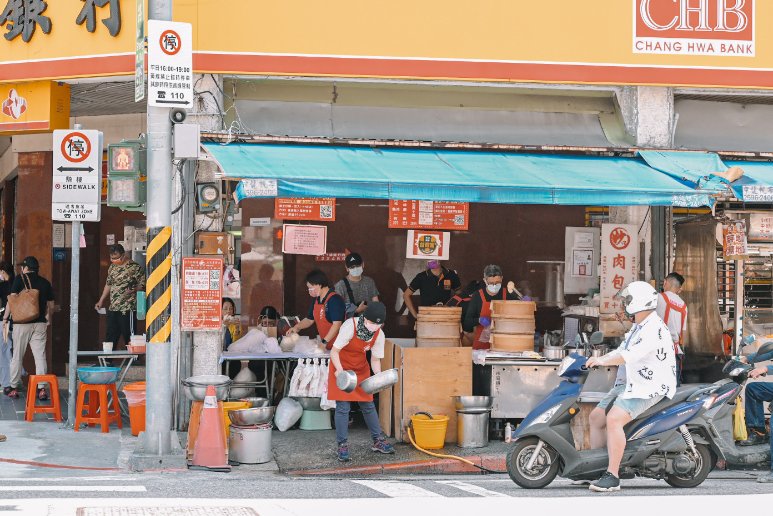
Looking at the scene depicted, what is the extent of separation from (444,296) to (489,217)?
191 centimetres

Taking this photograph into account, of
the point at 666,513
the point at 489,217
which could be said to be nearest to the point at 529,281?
the point at 489,217

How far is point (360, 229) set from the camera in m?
17.8

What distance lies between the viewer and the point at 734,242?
15023mm

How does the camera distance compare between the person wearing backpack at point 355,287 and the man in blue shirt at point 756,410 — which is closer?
the man in blue shirt at point 756,410

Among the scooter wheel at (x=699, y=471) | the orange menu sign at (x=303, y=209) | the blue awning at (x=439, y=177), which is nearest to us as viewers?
the scooter wheel at (x=699, y=471)

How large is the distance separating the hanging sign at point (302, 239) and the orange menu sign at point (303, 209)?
100 cm

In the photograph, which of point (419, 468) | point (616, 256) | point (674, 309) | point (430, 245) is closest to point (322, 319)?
point (419, 468)

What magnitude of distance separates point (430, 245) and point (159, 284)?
6.05 m

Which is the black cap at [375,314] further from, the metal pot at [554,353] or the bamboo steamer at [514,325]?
the metal pot at [554,353]

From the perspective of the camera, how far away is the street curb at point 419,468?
11852 millimetres

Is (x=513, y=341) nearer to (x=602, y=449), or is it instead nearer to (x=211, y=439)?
(x=602, y=449)

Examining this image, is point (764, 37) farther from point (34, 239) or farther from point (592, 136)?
point (34, 239)

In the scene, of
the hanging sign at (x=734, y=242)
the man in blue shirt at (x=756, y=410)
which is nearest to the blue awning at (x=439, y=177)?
the hanging sign at (x=734, y=242)

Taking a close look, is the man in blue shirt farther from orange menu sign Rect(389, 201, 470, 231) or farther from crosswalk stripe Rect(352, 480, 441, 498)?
orange menu sign Rect(389, 201, 470, 231)
